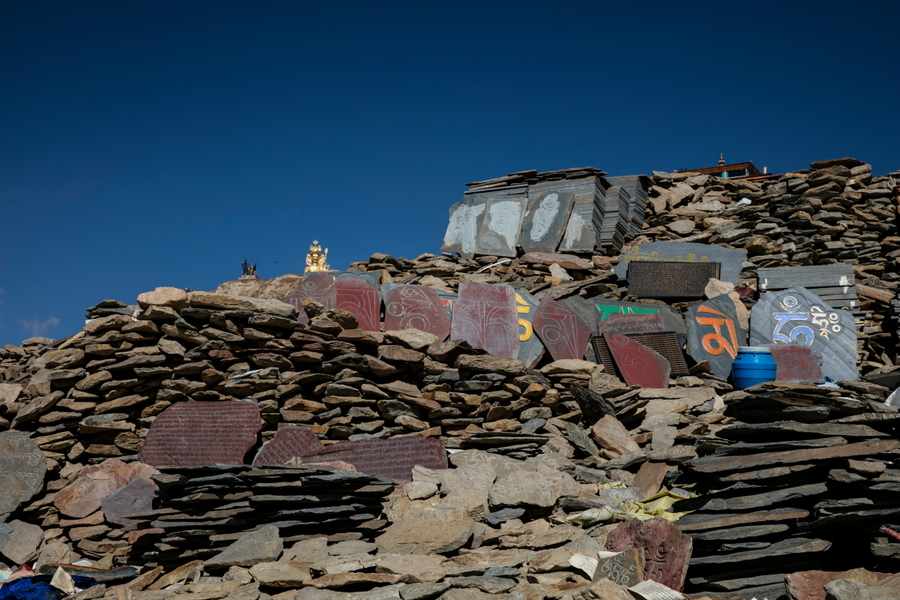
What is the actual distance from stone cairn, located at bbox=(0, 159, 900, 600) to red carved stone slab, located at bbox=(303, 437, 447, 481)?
2 cm

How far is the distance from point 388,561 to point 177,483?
208 centimetres

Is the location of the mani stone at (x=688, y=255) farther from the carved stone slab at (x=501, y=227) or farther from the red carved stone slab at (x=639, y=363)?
the red carved stone slab at (x=639, y=363)

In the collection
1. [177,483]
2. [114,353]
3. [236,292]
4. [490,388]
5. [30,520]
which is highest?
[236,292]

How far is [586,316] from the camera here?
992cm

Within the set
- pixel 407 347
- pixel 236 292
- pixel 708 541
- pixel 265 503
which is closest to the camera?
pixel 708 541

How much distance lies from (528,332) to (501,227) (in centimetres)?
494

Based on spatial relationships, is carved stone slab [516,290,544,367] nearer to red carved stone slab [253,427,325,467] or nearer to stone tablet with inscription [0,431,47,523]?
red carved stone slab [253,427,325,467]

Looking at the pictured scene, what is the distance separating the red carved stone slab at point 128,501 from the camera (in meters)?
6.42

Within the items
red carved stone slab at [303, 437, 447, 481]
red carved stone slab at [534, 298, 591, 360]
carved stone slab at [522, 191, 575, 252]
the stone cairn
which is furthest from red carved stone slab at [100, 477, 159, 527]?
carved stone slab at [522, 191, 575, 252]

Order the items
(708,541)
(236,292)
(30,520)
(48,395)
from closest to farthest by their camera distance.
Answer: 1. (708,541)
2. (30,520)
3. (48,395)
4. (236,292)

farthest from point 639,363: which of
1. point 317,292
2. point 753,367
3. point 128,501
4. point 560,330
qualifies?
point 128,501

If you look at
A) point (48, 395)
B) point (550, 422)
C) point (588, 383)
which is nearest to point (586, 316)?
point (588, 383)

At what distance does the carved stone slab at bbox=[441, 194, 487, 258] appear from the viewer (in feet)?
46.3

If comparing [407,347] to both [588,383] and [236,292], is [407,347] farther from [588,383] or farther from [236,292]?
[236,292]
